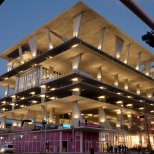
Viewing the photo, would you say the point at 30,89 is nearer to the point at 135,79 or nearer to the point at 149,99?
the point at 135,79

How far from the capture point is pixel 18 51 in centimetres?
8619

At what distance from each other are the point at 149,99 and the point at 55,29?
129 feet

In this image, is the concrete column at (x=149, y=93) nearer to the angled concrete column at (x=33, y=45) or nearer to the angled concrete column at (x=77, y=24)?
the angled concrete column at (x=77, y=24)

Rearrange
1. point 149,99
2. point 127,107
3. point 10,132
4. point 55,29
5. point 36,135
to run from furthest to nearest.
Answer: point 149,99 → point 127,107 → point 10,132 → point 55,29 → point 36,135

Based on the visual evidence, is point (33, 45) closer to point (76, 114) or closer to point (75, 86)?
point (75, 86)

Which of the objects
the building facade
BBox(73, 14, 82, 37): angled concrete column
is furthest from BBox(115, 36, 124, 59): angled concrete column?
BBox(73, 14, 82, 37): angled concrete column

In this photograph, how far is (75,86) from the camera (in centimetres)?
6172

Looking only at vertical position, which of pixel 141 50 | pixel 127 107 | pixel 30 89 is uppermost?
pixel 141 50

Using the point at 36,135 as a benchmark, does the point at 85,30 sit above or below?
above

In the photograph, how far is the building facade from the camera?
61.2 m

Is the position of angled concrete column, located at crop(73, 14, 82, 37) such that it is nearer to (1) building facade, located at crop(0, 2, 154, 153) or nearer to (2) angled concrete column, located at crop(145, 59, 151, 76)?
(1) building facade, located at crop(0, 2, 154, 153)

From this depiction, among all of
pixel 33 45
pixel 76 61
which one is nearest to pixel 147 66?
pixel 76 61

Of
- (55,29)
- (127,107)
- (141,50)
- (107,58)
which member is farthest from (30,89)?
(141,50)

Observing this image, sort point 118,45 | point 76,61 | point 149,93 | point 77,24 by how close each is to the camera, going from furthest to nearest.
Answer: point 149,93
point 118,45
point 76,61
point 77,24
